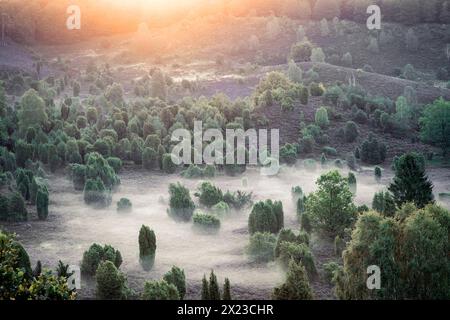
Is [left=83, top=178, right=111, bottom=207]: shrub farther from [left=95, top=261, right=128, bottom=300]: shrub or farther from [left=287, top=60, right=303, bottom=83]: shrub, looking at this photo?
[left=287, top=60, right=303, bottom=83]: shrub

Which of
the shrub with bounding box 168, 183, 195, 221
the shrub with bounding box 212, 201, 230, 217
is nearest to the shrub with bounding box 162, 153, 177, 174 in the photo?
the shrub with bounding box 168, 183, 195, 221

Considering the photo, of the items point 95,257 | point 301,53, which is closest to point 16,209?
point 95,257

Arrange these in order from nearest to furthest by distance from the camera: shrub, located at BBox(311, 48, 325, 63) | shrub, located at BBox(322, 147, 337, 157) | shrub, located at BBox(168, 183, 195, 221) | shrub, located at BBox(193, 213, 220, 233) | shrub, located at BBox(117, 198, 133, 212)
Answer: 1. shrub, located at BBox(193, 213, 220, 233)
2. shrub, located at BBox(168, 183, 195, 221)
3. shrub, located at BBox(117, 198, 133, 212)
4. shrub, located at BBox(322, 147, 337, 157)
5. shrub, located at BBox(311, 48, 325, 63)

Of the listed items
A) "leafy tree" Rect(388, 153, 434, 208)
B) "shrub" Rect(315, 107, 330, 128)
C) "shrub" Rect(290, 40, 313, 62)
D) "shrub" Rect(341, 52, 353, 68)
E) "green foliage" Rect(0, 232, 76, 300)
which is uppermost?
"shrub" Rect(290, 40, 313, 62)

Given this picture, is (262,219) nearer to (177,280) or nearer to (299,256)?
(299,256)

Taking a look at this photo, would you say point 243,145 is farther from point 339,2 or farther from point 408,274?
point 339,2
